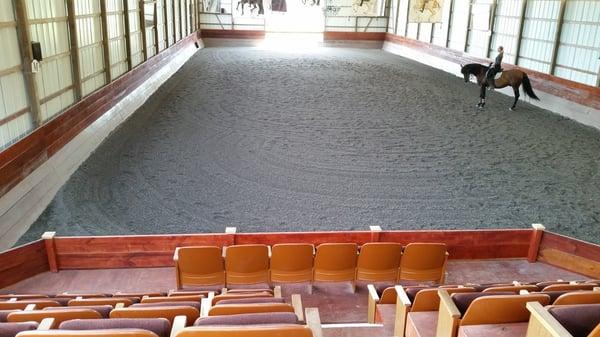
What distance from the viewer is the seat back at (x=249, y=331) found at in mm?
2504

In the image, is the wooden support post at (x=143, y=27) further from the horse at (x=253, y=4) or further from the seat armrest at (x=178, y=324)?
the horse at (x=253, y=4)

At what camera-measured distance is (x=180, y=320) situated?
2.93m

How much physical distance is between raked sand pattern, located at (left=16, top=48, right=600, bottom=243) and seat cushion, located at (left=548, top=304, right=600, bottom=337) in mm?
4110

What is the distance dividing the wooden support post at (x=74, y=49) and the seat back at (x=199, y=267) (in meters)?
5.81

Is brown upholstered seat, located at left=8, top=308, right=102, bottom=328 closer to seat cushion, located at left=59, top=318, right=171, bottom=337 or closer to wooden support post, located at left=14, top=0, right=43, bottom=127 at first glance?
seat cushion, located at left=59, top=318, right=171, bottom=337

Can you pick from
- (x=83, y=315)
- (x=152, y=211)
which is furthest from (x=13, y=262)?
(x=83, y=315)

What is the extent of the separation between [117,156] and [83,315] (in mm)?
6588

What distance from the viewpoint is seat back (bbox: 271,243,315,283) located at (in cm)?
543

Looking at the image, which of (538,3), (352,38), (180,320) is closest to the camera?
(180,320)

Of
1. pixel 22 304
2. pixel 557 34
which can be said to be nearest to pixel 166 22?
pixel 557 34

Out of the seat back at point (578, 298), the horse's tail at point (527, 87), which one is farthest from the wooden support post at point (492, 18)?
the seat back at point (578, 298)

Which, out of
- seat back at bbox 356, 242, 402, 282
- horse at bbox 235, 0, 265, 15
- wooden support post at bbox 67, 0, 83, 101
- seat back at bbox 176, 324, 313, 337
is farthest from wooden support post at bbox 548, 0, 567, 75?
horse at bbox 235, 0, 265, 15

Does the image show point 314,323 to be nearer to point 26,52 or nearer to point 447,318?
point 447,318

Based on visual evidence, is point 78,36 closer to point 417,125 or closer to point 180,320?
point 417,125
